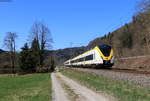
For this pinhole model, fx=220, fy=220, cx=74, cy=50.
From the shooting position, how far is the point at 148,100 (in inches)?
369

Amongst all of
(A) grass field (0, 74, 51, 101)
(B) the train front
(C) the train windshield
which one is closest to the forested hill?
(C) the train windshield

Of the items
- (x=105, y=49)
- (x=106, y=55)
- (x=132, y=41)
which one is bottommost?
(x=106, y=55)

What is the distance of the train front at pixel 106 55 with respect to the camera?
102 feet

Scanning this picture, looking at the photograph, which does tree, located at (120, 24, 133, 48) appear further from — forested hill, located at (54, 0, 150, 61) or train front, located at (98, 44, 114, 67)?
train front, located at (98, 44, 114, 67)

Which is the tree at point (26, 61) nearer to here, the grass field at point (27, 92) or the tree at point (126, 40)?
the grass field at point (27, 92)

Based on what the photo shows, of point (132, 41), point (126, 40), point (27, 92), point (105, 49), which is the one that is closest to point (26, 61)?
point (105, 49)

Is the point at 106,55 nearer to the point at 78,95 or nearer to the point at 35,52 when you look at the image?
the point at 78,95

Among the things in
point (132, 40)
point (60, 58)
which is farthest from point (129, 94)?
point (60, 58)

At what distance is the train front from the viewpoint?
3098 centimetres

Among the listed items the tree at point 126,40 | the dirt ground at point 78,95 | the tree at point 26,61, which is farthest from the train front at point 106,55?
the tree at point 126,40

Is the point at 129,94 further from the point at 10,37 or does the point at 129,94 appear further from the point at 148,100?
the point at 10,37

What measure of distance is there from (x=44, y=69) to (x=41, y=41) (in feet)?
27.0

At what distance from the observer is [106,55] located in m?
31.4

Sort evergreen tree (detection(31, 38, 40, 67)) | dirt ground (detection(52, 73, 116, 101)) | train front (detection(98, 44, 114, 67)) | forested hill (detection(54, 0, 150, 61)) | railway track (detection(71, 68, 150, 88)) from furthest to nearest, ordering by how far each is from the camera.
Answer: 1. evergreen tree (detection(31, 38, 40, 67))
2. forested hill (detection(54, 0, 150, 61))
3. train front (detection(98, 44, 114, 67))
4. railway track (detection(71, 68, 150, 88))
5. dirt ground (detection(52, 73, 116, 101))
